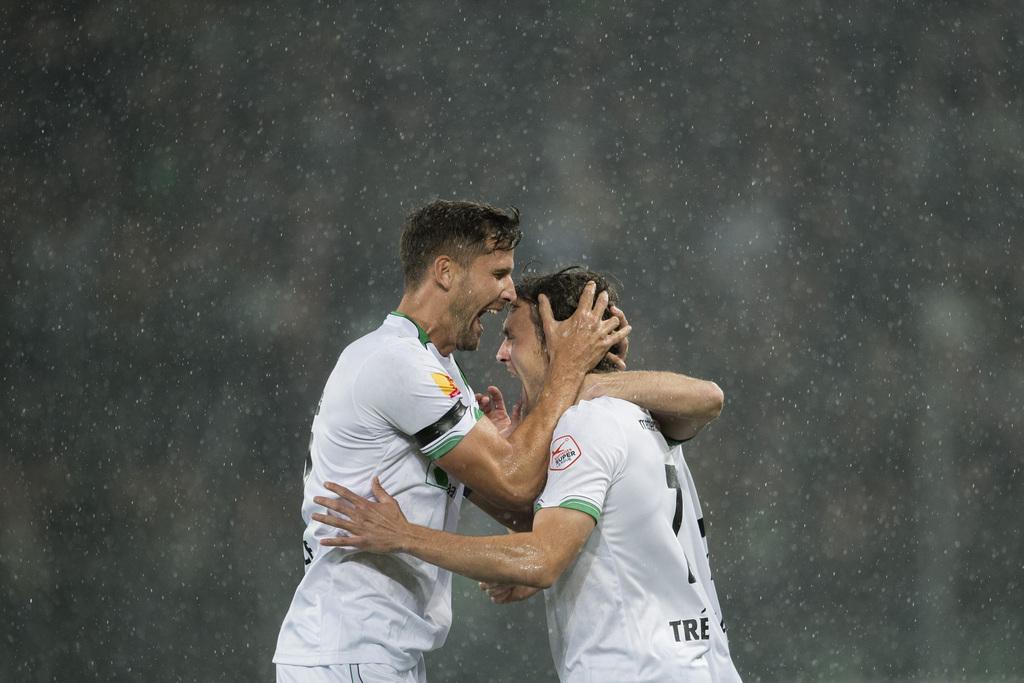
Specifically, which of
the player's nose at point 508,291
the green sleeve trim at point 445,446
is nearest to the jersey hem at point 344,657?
the green sleeve trim at point 445,446

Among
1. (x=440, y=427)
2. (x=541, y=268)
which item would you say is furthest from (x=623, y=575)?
(x=541, y=268)

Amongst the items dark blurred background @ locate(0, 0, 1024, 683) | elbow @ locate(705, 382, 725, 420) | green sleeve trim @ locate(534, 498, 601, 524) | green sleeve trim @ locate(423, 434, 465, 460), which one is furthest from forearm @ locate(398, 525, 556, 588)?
dark blurred background @ locate(0, 0, 1024, 683)

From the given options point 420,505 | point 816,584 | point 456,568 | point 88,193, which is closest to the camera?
point 456,568

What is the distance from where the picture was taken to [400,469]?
10.4 feet

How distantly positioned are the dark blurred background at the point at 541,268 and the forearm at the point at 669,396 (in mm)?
4845

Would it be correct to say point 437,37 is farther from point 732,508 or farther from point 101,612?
point 101,612

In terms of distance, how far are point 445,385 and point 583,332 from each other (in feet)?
1.54

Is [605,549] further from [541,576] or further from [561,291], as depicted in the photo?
[561,291]

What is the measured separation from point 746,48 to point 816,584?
161 inches

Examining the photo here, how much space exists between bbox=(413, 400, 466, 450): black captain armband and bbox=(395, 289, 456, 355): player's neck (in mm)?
398

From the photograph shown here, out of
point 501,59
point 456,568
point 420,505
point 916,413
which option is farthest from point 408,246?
point 916,413

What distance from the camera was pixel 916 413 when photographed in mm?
8266

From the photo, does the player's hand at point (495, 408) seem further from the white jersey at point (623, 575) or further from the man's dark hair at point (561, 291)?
the white jersey at point (623, 575)

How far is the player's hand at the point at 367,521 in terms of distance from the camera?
2.99 meters
